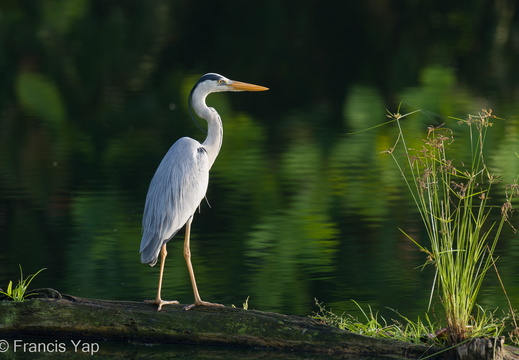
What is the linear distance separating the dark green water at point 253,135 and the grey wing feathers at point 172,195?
1011mm

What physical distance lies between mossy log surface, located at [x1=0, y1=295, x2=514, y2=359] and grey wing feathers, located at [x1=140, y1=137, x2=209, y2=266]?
1.92ft

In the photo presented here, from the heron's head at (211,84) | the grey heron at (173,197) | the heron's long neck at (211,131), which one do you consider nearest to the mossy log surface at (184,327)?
the grey heron at (173,197)

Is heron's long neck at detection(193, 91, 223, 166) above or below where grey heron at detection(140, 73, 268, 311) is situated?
above

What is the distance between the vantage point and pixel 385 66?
59.8ft

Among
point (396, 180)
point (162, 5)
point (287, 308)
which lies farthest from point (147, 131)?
point (162, 5)

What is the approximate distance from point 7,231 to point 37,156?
334cm

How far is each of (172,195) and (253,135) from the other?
7074 millimetres

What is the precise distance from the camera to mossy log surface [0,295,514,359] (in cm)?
552

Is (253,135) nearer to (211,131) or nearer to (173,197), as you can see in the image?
(211,131)

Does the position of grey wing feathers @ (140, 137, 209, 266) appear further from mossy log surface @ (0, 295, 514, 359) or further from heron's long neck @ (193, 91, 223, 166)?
mossy log surface @ (0, 295, 514, 359)

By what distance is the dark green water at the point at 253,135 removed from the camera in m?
7.89

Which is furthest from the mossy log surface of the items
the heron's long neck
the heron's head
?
the heron's head

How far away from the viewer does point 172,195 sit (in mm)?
6367

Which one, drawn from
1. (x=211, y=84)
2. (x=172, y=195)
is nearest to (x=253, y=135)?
(x=211, y=84)
